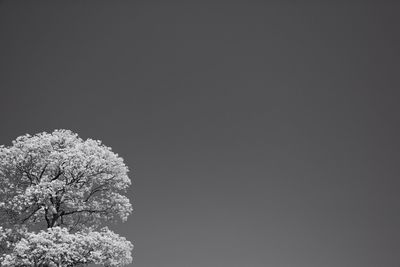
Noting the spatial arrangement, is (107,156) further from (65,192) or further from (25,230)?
(25,230)

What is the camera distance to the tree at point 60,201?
6.12 metres

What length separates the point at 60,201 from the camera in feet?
21.7

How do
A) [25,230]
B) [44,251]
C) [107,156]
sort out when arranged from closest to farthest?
[44,251], [25,230], [107,156]

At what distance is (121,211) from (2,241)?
1.60 m

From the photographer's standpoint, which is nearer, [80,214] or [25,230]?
[25,230]

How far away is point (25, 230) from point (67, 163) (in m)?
1.04

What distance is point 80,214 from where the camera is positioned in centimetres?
712

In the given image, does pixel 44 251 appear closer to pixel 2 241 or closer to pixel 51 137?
pixel 2 241

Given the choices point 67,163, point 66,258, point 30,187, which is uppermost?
point 67,163

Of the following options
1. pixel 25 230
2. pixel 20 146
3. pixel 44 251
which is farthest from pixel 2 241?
pixel 20 146

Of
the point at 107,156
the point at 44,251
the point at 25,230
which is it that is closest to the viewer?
the point at 44,251

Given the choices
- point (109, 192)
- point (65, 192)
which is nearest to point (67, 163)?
point (65, 192)

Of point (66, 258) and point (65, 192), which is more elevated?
point (65, 192)

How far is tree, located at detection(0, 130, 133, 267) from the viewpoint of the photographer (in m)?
6.12
